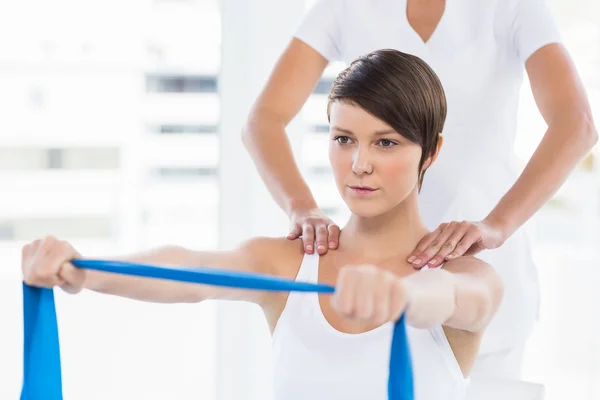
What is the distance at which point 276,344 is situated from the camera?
4.84 ft

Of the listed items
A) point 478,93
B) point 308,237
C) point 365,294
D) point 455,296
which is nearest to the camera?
point 365,294

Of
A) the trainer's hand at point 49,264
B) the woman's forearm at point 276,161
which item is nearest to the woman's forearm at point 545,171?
the woman's forearm at point 276,161

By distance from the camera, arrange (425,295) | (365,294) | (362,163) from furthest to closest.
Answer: (362,163)
(425,295)
(365,294)

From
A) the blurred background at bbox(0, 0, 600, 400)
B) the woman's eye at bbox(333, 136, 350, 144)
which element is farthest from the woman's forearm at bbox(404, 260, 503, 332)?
the blurred background at bbox(0, 0, 600, 400)

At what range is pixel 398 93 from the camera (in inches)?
53.9

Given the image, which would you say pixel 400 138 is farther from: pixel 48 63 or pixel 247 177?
pixel 48 63

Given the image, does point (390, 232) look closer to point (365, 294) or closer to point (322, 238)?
point (322, 238)

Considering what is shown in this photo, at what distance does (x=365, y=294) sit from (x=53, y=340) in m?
0.49

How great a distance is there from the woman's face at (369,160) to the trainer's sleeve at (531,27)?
1.59 feet

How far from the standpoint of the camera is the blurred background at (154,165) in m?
2.88

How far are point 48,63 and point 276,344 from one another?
239 centimetres

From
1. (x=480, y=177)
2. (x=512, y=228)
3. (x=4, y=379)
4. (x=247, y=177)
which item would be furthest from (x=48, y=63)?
(x=512, y=228)

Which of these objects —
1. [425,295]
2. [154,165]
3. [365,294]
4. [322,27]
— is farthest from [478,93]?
[154,165]

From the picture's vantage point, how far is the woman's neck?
4.91 feet
